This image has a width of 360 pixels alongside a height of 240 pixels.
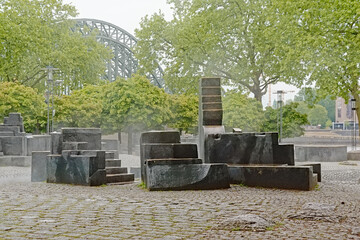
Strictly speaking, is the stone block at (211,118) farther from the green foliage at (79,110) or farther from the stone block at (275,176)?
the green foliage at (79,110)

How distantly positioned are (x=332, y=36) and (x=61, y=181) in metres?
14.1

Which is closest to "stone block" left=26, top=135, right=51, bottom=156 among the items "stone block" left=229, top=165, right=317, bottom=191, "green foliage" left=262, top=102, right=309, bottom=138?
"stone block" left=229, top=165, right=317, bottom=191

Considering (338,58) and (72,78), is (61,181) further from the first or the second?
(72,78)

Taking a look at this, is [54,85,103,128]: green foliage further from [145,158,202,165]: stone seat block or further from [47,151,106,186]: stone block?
[145,158,202,165]: stone seat block

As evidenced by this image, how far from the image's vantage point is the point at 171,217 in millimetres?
7090

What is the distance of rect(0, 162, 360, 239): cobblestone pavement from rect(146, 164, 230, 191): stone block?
59.3 inches

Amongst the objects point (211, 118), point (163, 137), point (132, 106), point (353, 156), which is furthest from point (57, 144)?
point (132, 106)

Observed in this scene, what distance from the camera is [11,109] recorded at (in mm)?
44000

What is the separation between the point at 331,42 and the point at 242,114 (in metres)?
28.1

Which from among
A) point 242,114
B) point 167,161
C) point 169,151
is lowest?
point 167,161

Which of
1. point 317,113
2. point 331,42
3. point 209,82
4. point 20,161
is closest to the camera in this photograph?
point 209,82

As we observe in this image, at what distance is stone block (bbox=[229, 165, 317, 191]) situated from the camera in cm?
1188

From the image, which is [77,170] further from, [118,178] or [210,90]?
[210,90]

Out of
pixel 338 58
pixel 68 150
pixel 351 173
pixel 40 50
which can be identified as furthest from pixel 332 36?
pixel 40 50
